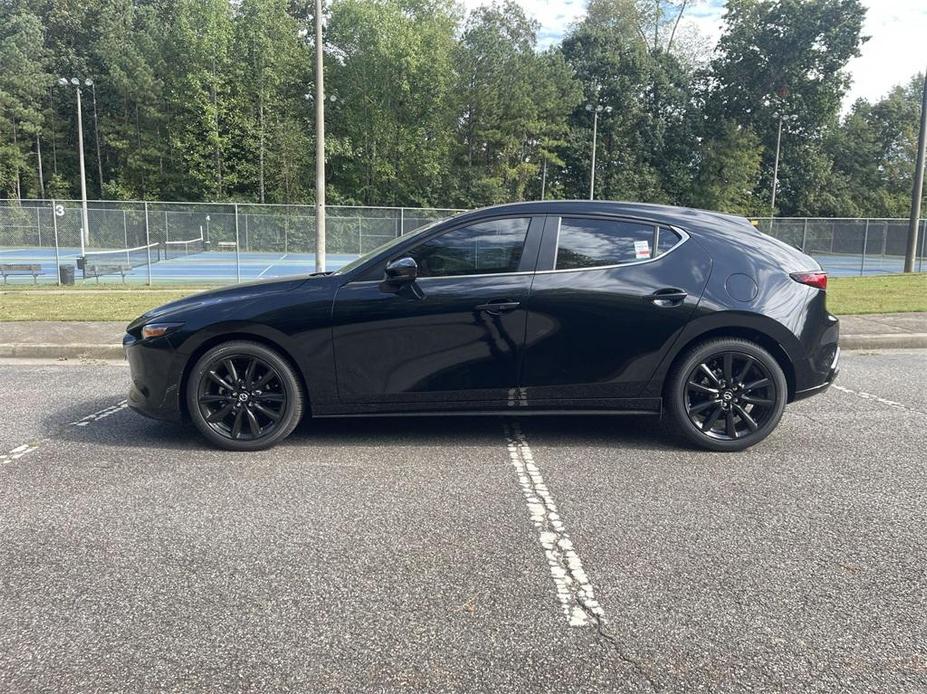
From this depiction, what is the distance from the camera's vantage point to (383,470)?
14.7ft

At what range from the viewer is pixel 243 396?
4.80 meters

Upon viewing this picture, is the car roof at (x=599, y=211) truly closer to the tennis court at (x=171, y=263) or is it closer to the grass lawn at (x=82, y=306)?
the grass lawn at (x=82, y=306)

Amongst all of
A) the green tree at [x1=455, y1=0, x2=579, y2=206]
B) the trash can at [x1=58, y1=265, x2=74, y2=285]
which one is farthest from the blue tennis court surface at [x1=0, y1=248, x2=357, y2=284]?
the green tree at [x1=455, y1=0, x2=579, y2=206]

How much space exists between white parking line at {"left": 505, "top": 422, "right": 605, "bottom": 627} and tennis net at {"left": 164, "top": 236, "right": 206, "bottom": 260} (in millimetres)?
22244

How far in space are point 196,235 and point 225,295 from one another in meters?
21.4

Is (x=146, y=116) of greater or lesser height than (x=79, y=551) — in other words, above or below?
above

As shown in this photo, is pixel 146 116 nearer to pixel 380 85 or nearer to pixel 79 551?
pixel 380 85

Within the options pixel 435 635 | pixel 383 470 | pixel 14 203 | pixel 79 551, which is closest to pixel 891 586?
pixel 435 635

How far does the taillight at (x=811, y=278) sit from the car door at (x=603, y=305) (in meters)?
0.62

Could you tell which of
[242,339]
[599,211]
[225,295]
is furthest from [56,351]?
[599,211]

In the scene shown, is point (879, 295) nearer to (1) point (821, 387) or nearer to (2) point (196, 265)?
(1) point (821, 387)

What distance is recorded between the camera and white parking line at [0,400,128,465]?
4734 mm

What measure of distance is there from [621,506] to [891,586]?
1296 millimetres

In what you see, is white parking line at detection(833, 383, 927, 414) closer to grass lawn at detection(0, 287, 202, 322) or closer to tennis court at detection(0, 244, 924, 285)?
grass lawn at detection(0, 287, 202, 322)
